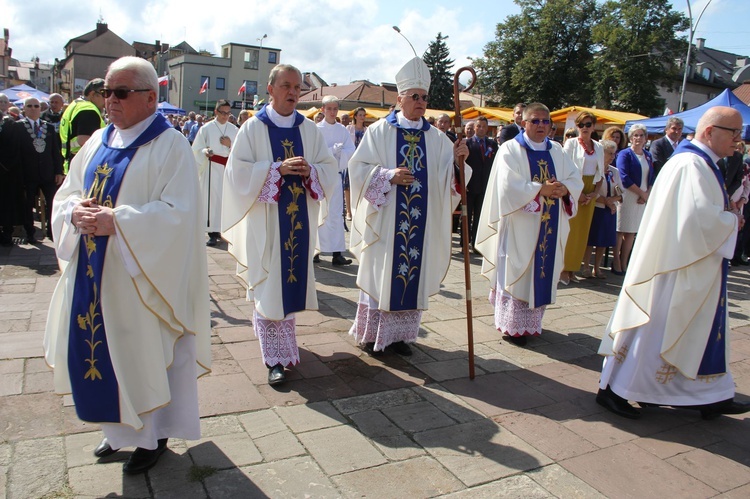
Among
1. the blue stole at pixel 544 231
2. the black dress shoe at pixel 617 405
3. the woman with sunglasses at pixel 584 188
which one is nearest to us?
the black dress shoe at pixel 617 405

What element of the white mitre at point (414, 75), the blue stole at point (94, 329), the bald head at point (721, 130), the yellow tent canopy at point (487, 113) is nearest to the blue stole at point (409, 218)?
the white mitre at point (414, 75)

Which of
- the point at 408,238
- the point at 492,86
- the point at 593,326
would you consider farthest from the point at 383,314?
the point at 492,86

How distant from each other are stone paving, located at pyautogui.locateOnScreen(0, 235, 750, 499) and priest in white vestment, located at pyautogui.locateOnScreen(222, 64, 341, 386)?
457 millimetres

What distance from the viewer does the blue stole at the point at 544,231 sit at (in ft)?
17.4

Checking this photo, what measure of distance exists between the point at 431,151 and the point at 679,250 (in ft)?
6.50

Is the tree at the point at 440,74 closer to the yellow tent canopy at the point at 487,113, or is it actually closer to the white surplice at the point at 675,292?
the yellow tent canopy at the point at 487,113

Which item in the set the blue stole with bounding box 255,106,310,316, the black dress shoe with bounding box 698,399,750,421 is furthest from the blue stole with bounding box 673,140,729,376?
the blue stole with bounding box 255,106,310,316

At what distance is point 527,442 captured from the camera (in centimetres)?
361

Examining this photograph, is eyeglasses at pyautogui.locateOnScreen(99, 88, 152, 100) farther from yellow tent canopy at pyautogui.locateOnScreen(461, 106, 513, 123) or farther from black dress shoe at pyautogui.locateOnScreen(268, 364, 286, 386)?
yellow tent canopy at pyautogui.locateOnScreen(461, 106, 513, 123)

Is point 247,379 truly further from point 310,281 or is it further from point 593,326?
point 593,326

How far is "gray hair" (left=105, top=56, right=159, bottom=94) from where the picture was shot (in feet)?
9.37

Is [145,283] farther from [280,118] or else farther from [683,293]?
[683,293]

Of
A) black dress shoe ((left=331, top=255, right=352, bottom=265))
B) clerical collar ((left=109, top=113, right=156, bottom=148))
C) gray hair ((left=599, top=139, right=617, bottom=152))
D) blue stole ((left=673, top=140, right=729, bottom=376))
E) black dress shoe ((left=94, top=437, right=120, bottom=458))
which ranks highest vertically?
gray hair ((left=599, top=139, right=617, bottom=152))

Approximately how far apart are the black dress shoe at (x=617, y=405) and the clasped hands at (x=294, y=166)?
8.38 ft
